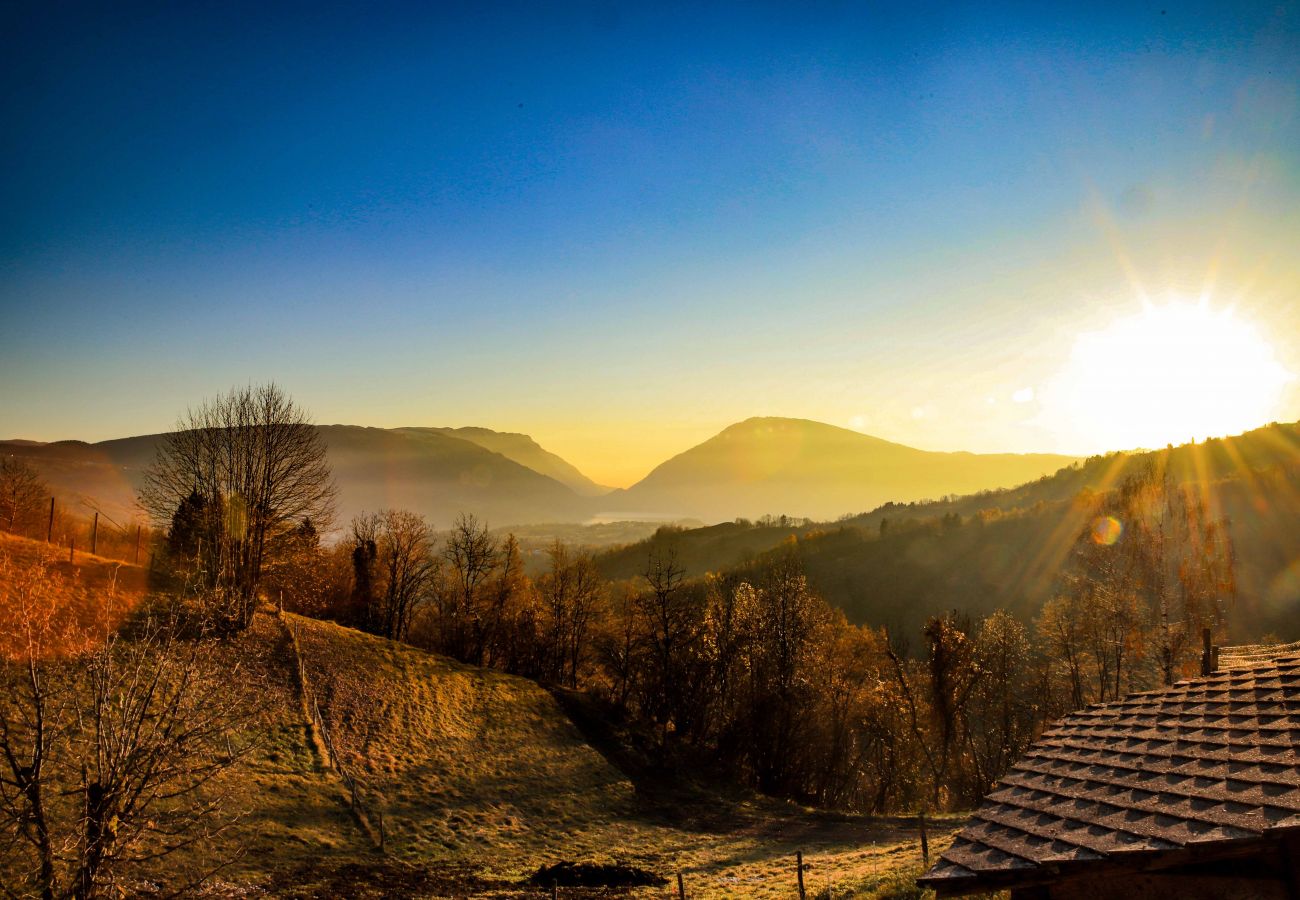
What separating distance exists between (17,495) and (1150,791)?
93.9 m

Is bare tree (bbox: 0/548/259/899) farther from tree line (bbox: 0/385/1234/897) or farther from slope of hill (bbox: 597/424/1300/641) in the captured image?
slope of hill (bbox: 597/424/1300/641)

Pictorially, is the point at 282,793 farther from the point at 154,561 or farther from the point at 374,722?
the point at 154,561

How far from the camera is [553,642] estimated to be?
62.0 metres


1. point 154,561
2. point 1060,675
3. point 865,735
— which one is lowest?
point 865,735

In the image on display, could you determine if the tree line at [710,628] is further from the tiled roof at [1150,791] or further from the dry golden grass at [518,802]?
the tiled roof at [1150,791]

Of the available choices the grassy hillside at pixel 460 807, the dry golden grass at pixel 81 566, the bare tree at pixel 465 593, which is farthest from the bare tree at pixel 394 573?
the dry golden grass at pixel 81 566

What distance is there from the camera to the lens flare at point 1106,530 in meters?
58.6

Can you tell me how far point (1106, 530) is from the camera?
195ft

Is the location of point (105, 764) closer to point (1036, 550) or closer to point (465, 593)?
point (465, 593)

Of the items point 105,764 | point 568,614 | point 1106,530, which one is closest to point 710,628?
point 568,614

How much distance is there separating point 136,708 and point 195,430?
121 ft

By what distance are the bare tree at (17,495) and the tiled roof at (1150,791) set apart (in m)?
77.5

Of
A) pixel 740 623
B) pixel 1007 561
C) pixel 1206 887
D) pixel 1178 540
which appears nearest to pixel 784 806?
pixel 740 623

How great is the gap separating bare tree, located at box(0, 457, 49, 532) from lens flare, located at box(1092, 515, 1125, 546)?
308 feet
